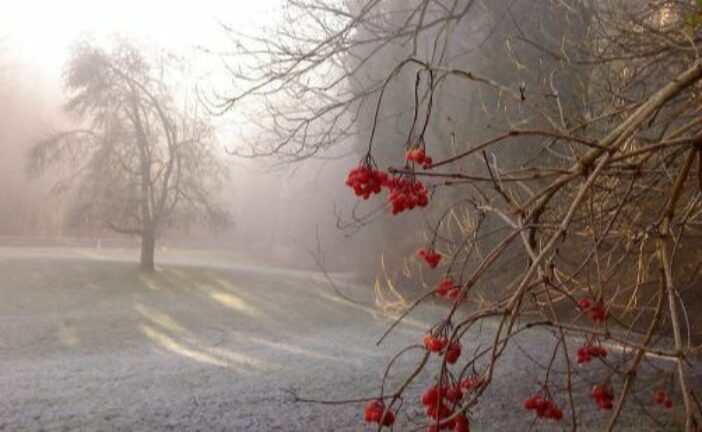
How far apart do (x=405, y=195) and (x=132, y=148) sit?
16504 millimetres

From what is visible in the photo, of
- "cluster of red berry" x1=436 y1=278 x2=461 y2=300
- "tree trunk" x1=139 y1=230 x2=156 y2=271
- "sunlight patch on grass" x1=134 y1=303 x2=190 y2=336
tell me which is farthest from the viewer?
"tree trunk" x1=139 y1=230 x2=156 y2=271

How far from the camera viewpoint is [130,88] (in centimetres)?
1719

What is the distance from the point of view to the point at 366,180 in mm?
1824

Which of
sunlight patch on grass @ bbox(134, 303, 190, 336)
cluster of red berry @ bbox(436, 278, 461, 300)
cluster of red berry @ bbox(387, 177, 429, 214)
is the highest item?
cluster of red berry @ bbox(387, 177, 429, 214)

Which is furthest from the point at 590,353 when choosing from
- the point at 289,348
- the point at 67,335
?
the point at 67,335

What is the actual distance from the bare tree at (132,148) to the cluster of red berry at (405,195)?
1593cm

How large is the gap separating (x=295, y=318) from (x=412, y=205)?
12.4 meters

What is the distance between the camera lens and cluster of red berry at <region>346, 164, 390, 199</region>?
5.99 ft

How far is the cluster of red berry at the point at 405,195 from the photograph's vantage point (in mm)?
1785

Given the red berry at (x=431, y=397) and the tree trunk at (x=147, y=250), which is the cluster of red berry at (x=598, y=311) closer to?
the red berry at (x=431, y=397)

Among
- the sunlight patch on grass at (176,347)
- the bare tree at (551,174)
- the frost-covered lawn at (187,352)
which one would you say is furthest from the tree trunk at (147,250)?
the bare tree at (551,174)

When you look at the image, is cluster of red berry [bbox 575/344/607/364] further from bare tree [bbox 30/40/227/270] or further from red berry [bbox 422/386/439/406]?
bare tree [bbox 30/40/227/270]

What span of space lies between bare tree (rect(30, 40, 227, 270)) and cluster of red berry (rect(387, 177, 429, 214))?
15.9m

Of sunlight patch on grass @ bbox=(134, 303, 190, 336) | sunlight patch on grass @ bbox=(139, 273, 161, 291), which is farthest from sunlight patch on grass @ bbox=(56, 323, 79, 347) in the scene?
sunlight patch on grass @ bbox=(139, 273, 161, 291)
